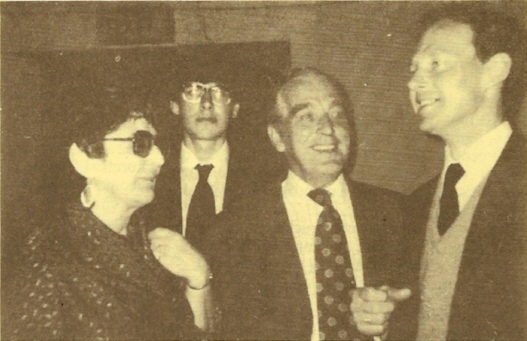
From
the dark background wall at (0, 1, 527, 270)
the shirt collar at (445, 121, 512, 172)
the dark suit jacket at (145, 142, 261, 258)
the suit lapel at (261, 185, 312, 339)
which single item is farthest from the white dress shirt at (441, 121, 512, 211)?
the dark suit jacket at (145, 142, 261, 258)

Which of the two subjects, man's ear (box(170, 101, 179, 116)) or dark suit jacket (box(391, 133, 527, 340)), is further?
man's ear (box(170, 101, 179, 116))

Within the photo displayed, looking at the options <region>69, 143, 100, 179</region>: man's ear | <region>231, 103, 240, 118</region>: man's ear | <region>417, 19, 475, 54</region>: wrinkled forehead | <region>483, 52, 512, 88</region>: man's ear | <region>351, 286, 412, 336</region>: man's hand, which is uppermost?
<region>417, 19, 475, 54</region>: wrinkled forehead

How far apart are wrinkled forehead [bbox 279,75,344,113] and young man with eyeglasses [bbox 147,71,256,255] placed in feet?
0.67

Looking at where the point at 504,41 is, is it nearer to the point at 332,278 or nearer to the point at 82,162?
the point at 332,278

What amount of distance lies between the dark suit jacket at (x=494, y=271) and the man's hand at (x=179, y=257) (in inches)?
30.0

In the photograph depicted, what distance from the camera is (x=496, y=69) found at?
117 inches

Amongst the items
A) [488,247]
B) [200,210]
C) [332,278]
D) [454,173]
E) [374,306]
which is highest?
[454,173]

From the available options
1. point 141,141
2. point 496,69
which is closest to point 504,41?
point 496,69

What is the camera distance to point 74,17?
3.06m

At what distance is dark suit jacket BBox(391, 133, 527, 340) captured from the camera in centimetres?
290

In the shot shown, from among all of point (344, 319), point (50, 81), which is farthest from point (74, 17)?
point (344, 319)

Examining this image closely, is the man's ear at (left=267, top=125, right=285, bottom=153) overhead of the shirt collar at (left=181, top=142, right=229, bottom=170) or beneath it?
overhead

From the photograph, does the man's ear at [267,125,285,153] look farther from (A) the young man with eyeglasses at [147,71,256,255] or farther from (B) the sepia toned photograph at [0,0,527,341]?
(A) the young man with eyeglasses at [147,71,256,255]

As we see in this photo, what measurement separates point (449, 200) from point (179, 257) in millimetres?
1054
